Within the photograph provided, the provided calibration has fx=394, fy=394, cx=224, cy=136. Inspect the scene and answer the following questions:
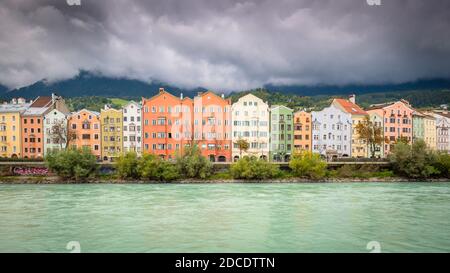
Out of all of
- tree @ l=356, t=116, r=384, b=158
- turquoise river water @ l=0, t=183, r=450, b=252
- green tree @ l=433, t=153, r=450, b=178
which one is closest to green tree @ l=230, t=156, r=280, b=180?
turquoise river water @ l=0, t=183, r=450, b=252

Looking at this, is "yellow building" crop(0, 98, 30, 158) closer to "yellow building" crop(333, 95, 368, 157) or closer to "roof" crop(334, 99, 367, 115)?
"yellow building" crop(333, 95, 368, 157)

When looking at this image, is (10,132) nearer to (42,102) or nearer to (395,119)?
(42,102)

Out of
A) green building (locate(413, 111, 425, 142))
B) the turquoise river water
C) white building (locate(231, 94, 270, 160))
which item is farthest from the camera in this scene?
green building (locate(413, 111, 425, 142))

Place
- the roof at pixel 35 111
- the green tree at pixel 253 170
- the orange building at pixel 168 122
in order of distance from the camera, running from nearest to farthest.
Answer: the green tree at pixel 253 170 < the orange building at pixel 168 122 < the roof at pixel 35 111

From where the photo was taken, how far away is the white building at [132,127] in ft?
106

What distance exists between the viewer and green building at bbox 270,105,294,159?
33.0 meters

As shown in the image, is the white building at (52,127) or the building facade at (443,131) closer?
the white building at (52,127)

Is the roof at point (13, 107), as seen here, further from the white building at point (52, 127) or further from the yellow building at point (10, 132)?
the white building at point (52, 127)

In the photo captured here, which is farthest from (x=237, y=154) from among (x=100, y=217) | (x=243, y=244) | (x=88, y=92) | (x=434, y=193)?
(x=243, y=244)

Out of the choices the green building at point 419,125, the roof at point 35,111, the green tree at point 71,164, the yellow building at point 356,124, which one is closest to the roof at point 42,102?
the roof at point 35,111

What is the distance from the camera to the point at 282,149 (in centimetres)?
3325
